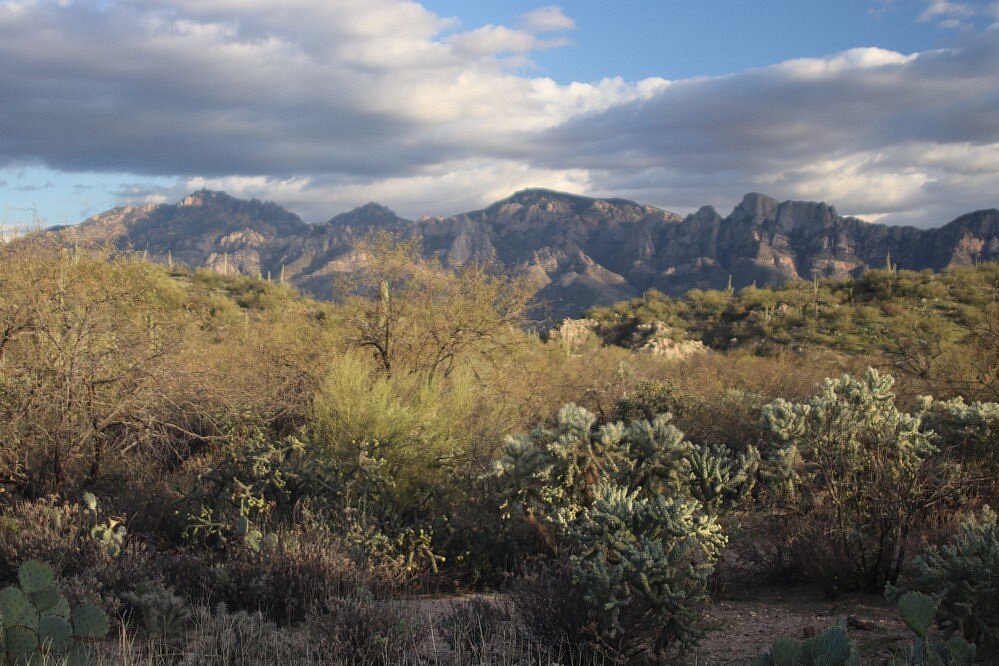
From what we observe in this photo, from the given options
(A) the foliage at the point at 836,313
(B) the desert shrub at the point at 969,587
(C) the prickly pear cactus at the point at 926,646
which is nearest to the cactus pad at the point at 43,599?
(C) the prickly pear cactus at the point at 926,646

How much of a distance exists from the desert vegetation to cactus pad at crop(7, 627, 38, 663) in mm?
18

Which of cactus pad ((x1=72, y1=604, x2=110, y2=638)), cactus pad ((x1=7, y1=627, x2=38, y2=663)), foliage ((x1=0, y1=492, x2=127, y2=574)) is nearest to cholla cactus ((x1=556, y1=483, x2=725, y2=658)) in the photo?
cactus pad ((x1=72, y1=604, x2=110, y2=638))

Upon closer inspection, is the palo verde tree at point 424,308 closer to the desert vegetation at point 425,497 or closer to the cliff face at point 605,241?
the desert vegetation at point 425,497

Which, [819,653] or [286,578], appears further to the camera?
[286,578]

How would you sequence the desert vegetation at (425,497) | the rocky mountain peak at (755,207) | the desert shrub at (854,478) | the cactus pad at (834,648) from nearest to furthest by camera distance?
the cactus pad at (834,648) < the desert vegetation at (425,497) < the desert shrub at (854,478) < the rocky mountain peak at (755,207)

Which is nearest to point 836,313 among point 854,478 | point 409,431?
point 854,478

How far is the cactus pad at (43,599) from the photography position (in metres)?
4.84

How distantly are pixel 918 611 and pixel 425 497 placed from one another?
18.1 ft

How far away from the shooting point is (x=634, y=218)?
529ft

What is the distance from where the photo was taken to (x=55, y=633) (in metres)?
4.69

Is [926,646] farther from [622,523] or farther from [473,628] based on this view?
[473,628]

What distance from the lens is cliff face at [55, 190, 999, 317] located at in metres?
96.7

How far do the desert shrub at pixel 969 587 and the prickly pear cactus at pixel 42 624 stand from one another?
4926mm

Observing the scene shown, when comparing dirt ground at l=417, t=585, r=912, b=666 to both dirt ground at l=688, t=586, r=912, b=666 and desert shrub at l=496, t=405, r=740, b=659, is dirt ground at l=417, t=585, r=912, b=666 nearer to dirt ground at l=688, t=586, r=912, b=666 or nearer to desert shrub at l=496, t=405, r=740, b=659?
dirt ground at l=688, t=586, r=912, b=666
